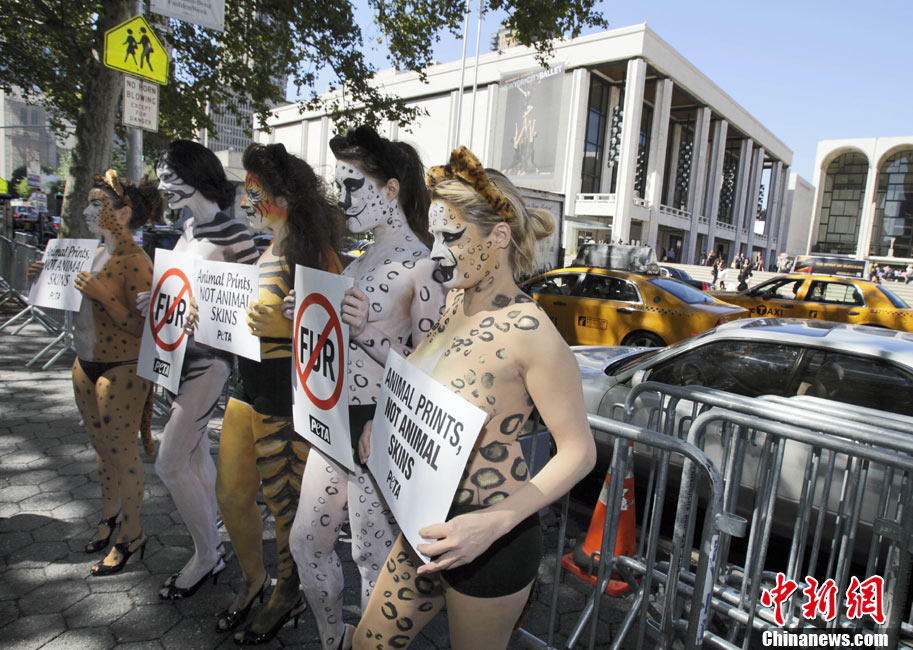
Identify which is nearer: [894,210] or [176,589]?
[176,589]

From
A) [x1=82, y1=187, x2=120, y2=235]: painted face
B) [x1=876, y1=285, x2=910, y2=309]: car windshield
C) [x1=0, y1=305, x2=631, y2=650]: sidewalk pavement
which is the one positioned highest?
[x1=82, y1=187, x2=120, y2=235]: painted face

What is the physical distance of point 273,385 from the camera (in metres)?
2.41

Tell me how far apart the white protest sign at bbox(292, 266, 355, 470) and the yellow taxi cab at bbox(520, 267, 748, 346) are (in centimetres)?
704

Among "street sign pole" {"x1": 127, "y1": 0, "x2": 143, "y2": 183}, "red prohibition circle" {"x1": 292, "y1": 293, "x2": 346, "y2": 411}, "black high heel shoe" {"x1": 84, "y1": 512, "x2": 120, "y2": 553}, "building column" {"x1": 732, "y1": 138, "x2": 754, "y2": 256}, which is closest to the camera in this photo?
"red prohibition circle" {"x1": 292, "y1": 293, "x2": 346, "y2": 411}

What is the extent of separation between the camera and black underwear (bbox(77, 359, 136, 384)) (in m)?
3.02

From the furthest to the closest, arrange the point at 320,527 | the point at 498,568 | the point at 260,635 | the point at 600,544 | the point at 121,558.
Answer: the point at 600,544
the point at 121,558
the point at 260,635
the point at 320,527
the point at 498,568

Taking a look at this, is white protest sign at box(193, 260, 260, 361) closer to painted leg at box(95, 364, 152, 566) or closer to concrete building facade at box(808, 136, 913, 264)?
painted leg at box(95, 364, 152, 566)

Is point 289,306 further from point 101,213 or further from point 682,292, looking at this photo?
point 682,292

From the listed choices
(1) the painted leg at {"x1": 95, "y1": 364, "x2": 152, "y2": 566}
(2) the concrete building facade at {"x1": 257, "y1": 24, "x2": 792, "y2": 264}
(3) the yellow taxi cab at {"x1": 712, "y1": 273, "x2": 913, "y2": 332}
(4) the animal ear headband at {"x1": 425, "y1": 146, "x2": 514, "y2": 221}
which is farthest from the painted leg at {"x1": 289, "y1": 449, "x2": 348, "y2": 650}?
(2) the concrete building facade at {"x1": 257, "y1": 24, "x2": 792, "y2": 264}

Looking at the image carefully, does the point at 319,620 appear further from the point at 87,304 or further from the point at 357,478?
the point at 87,304

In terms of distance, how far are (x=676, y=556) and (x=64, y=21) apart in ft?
35.3

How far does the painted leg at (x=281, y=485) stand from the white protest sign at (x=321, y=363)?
0.20 metres

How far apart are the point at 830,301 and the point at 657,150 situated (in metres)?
32.8

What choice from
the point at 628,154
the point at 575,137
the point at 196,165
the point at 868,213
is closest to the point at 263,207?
the point at 196,165
